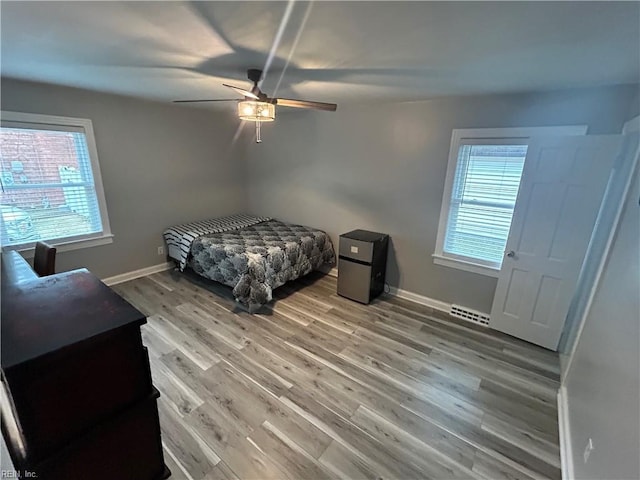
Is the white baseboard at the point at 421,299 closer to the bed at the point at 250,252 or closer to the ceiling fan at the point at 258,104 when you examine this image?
the bed at the point at 250,252

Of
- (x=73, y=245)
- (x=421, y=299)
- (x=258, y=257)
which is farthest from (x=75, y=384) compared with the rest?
(x=421, y=299)

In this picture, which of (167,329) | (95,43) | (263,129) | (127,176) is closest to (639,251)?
(95,43)

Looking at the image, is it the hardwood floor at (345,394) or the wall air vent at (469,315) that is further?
the wall air vent at (469,315)

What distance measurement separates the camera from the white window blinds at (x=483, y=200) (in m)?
2.74

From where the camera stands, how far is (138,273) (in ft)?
13.0

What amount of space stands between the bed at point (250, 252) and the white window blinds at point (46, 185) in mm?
1026

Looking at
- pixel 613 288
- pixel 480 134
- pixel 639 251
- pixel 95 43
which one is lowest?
pixel 613 288

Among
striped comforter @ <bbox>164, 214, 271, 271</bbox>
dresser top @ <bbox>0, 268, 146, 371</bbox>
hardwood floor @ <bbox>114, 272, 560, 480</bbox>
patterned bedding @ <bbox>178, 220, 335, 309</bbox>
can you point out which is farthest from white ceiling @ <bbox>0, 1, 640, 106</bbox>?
hardwood floor @ <bbox>114, 272, 560, 480</bbox>

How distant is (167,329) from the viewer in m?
2.84

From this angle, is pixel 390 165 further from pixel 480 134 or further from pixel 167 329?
pixel 167 329

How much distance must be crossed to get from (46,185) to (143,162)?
40.2 inches

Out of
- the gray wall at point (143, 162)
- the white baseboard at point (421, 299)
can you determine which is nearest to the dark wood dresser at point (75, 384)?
the gray wall at point (143, 162)

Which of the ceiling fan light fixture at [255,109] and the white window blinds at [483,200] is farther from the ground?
the ceiling fan light fixture at [255,109]

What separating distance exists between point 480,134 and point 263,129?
304cm
